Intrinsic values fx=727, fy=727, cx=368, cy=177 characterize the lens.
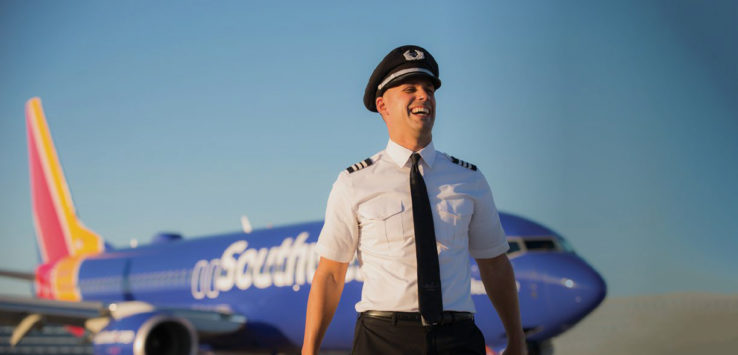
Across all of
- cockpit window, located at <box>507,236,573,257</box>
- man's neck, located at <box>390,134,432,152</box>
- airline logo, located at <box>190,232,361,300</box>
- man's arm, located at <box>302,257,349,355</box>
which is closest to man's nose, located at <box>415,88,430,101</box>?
man's neck, located at <box>390,134,432,152</box>

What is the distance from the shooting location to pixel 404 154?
1998 millimetres

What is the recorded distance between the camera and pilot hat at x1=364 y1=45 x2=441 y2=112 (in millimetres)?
1977

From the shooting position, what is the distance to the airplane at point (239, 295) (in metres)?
7.48

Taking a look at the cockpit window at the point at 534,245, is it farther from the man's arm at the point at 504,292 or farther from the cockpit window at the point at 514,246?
the man's arm at the point at 504,292

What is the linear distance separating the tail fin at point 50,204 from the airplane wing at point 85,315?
7.32 metres

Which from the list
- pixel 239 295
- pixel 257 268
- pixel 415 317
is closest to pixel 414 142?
pixel 415 317

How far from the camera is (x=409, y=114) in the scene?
196 centimetres

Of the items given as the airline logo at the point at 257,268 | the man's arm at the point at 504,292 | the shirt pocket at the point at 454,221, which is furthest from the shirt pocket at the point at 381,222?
the airline logo at the point at 257,268

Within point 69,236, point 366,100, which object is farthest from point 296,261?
point 69,236

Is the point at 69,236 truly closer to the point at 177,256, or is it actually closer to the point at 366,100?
the point at 177,256

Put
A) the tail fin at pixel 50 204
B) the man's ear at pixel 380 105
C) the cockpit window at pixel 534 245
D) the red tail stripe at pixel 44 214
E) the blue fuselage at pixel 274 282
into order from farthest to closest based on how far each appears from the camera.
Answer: the red tail stripe at pixel 44 214, the tail fin at pixel 50 204, the cockpit window at pixel 534 245, the blue fuselage at pixel 274 282, the man's ear at pixel 380 105

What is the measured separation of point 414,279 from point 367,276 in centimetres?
14

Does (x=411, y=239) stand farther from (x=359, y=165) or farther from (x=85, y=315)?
(x=85, y=315)

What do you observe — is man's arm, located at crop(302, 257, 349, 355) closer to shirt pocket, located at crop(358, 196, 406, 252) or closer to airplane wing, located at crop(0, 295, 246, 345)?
shirt pocket, located at crop(358, 196, 406, 252)
